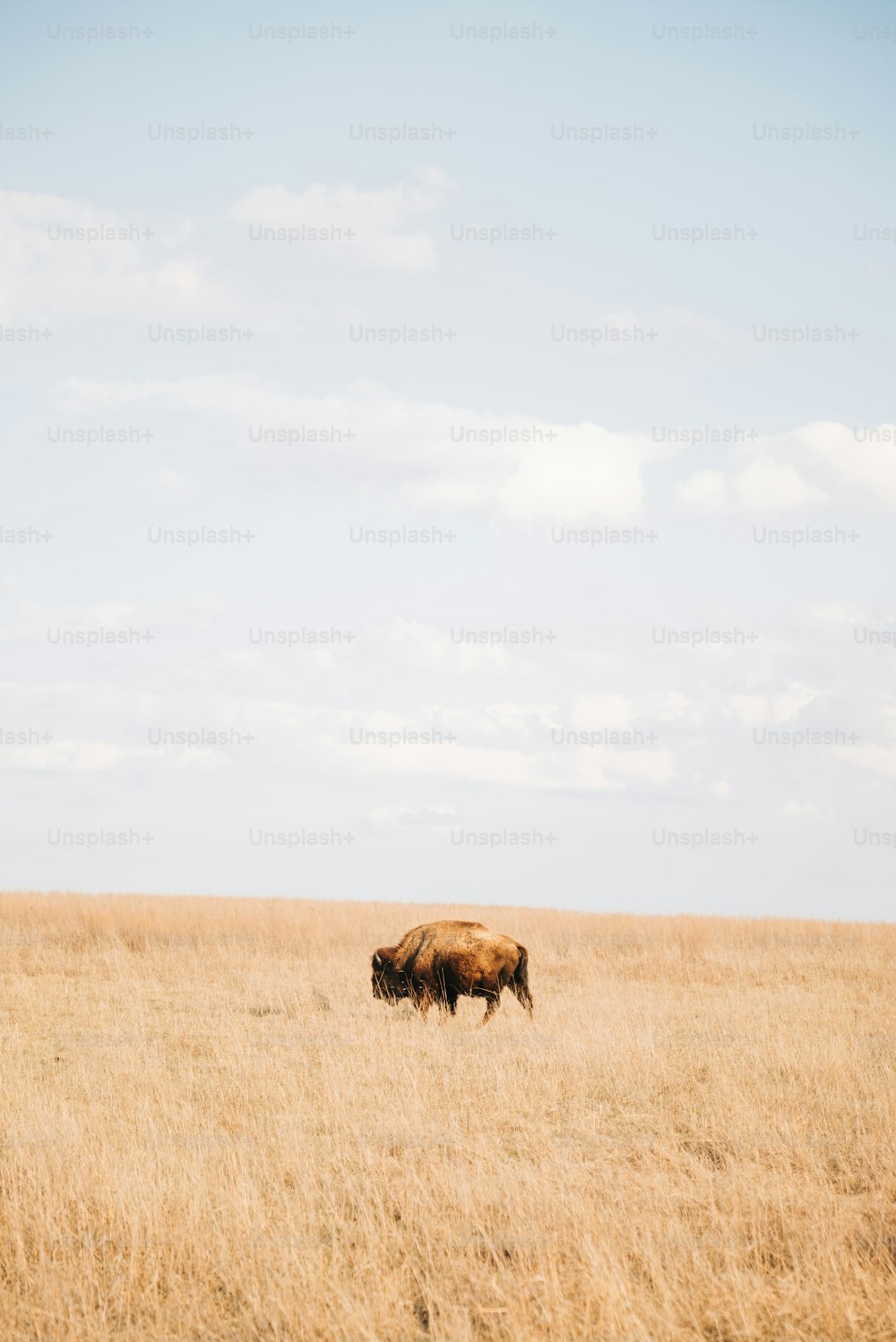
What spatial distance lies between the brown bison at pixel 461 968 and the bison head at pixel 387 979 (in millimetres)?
29

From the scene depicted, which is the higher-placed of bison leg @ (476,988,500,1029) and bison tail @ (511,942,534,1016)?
bison tail @ (511,942,534,1016)

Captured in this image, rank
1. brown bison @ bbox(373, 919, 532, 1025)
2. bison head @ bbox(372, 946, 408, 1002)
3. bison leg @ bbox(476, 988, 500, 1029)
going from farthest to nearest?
bison head @ bbox(372, 946, 408, 1002)
brown bison @ bbox(373, 919, 532, 1025)
bison leg @ bbox(476, 988, 500, 1029)

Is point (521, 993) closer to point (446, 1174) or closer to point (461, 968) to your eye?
point (461, 968)

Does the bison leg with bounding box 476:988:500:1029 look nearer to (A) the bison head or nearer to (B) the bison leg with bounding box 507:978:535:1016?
(B) the bison leg with bounding box 507:978:535:1016

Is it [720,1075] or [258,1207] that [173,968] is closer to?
[720,1075]

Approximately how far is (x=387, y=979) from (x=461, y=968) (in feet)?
5.09

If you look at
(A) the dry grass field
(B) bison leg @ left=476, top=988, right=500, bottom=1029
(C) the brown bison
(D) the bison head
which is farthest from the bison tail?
(D) the bison head

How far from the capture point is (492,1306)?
491 cm

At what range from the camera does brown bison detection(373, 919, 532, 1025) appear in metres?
14.2

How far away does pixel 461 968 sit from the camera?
14156 mm

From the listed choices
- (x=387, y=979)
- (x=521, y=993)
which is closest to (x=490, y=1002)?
(x=521, y=993)

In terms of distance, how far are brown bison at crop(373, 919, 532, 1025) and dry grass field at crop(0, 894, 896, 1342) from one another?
507mm

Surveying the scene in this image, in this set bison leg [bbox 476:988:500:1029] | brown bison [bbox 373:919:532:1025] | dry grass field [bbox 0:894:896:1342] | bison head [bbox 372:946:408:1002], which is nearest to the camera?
dry grass field [bbox 0:894:896:1342]

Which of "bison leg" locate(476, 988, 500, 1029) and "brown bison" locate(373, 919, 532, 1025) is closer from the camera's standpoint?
"bison leg" locate(476, 988, 500, 1029)
